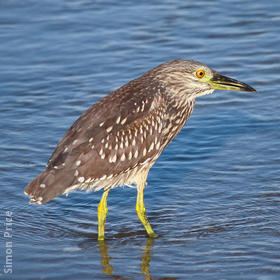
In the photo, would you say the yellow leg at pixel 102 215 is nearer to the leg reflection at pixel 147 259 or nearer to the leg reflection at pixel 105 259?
the leg reflection at pixel 105 259

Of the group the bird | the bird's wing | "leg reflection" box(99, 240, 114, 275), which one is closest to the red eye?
the bird

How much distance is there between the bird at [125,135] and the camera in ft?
25.1

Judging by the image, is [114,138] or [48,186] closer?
[48,186]

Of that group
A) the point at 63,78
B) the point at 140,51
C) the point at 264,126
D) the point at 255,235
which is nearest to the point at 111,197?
the point at 255,235

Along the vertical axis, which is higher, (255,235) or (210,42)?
(210,42)

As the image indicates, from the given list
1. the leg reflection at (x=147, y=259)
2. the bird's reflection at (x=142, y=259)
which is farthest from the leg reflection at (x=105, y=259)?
the leg reflection at (x=147, y=259)

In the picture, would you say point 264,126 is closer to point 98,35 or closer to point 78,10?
point 98,35

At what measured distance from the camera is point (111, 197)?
355 inches

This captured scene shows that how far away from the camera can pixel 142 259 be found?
295 inches

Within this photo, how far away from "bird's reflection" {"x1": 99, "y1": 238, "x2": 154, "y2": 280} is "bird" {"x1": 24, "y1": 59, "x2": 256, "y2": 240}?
16 cm

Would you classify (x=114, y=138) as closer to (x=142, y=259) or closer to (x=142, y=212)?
(x=142, y=212)

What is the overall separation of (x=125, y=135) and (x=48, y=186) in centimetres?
106

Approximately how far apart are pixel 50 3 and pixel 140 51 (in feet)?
10.5

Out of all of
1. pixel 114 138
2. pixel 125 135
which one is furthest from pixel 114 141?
pixel 125 135
